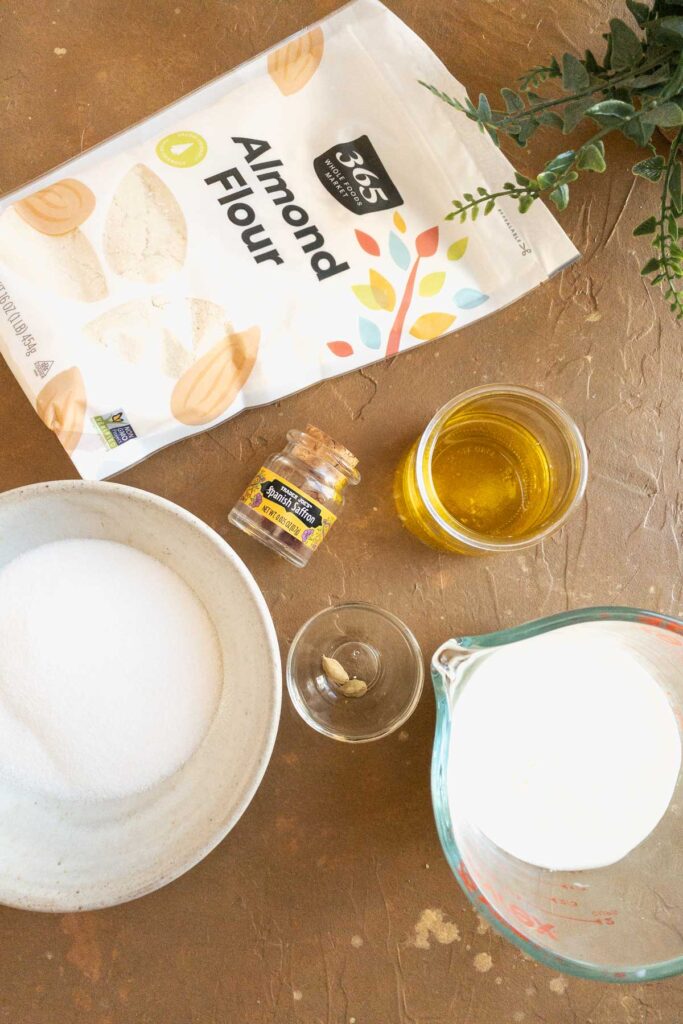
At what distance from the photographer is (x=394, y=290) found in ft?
2.37

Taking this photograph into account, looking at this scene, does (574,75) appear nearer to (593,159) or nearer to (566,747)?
(593,159)

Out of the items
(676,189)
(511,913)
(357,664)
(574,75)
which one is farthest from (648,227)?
(511,913)

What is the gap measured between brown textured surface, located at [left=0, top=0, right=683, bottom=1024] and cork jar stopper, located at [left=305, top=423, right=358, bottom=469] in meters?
0.03

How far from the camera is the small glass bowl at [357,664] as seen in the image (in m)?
0.70

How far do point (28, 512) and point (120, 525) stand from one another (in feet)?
0.24

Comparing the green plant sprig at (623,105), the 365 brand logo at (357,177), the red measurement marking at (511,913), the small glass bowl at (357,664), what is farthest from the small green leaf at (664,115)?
the red measurement marking at (511,913)

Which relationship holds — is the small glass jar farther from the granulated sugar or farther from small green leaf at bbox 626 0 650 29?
small green leaf at bbox 626 0 650 29

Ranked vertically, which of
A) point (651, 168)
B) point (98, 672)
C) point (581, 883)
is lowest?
point (581, 883)

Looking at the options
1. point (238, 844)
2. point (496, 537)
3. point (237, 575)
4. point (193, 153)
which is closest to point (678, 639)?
point (496, 537)

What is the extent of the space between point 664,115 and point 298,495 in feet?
1.44

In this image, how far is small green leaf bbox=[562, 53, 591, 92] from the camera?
2.14ft

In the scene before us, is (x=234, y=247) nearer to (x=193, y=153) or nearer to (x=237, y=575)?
(x=193, y=153)

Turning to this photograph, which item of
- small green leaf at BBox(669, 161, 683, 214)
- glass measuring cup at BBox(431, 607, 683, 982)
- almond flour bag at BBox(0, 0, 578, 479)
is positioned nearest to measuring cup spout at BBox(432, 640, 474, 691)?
glass measuring cup at BBox(431, 607, 683, 982)

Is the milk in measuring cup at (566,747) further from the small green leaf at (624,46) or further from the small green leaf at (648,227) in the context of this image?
the small green leaf at (624,46)
